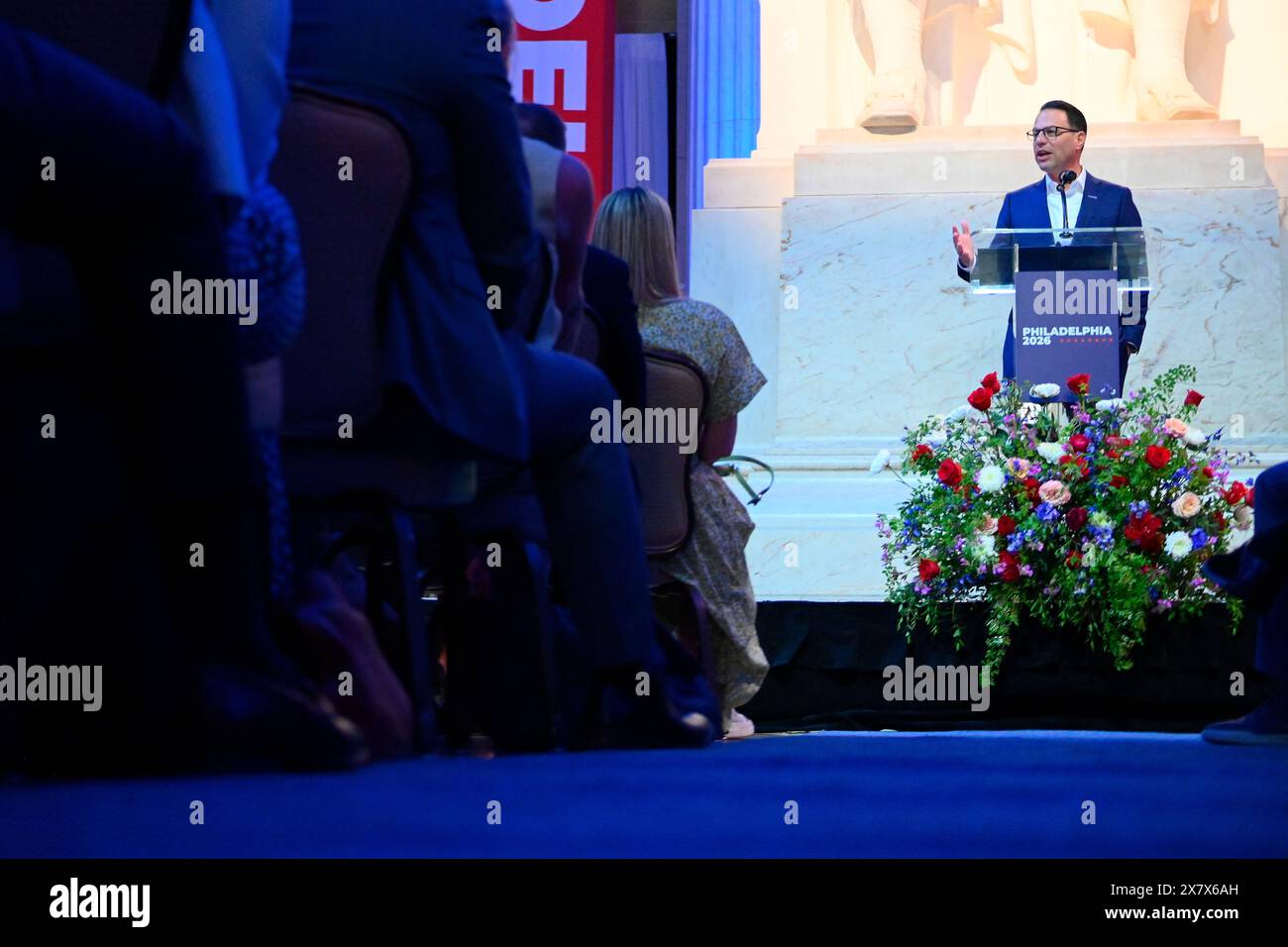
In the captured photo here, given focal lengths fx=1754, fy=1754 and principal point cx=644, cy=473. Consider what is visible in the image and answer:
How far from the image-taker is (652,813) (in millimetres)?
1281

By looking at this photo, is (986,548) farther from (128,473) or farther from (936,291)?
(128,473)

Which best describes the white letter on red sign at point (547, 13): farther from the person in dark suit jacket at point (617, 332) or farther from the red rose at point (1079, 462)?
the person in dark suit jacket at point (617, 332)

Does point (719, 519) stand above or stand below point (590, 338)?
below

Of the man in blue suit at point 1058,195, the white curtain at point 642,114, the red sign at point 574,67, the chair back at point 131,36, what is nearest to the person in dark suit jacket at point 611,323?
the chair back at point 131,36

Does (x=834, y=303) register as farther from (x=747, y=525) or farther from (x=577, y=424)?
(x=577, y=424)

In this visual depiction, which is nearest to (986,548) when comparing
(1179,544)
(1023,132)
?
(1179,544)

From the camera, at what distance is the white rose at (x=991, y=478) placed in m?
4.17

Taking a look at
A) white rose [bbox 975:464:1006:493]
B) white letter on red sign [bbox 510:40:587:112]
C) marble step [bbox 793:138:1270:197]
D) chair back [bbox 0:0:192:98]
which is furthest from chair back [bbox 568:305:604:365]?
white letter on red sign [bbox 510:40:587:112]

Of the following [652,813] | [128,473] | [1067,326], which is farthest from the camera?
[1067,326]

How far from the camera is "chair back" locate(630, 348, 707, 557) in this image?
332cm

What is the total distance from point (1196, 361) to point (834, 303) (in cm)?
137

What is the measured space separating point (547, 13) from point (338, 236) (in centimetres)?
775

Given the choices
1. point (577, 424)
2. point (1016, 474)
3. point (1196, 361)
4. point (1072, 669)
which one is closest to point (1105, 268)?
point (1016, 474)

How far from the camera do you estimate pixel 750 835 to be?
1.16 metres
